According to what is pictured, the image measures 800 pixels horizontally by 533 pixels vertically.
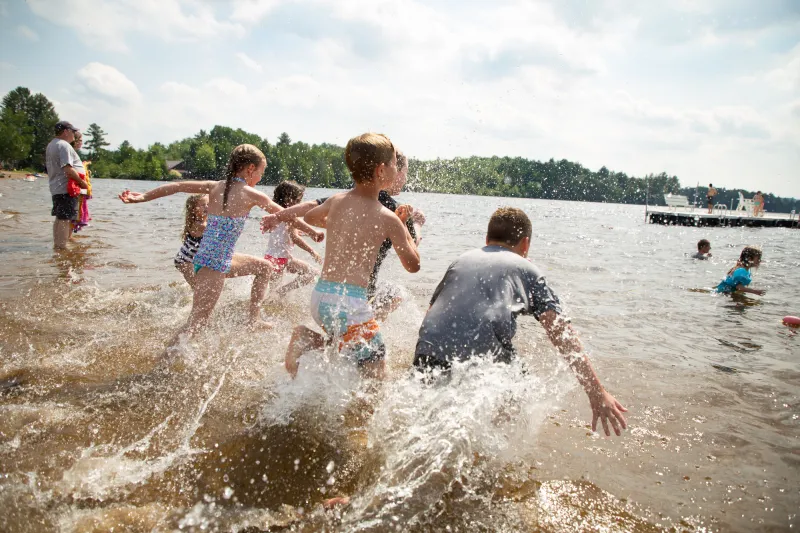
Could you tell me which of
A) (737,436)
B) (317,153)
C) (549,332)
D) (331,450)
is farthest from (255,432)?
(317,153)

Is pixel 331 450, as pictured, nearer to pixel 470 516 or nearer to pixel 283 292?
pixel 470 516

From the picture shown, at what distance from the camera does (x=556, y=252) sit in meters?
17.5

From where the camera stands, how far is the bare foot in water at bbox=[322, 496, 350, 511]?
242cm

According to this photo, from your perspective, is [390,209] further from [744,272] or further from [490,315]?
[744,272]

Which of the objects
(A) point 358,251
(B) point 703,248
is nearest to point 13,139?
(B) point 703,248

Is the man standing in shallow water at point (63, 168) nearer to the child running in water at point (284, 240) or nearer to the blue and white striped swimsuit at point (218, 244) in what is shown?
the child running in water at point (284, 240)

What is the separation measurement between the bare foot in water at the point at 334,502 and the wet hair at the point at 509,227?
1.80 m

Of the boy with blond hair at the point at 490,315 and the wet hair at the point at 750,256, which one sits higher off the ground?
the wet hair at the point at 750,256

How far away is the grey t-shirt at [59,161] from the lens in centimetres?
894

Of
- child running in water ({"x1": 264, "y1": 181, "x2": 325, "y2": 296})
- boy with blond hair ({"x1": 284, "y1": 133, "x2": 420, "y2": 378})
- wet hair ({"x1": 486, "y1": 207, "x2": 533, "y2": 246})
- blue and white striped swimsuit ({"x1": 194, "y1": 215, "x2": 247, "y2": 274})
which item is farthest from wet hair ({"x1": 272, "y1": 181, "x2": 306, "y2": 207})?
wet hair ({"x1": 486, "y1": 207, "x2": 533, "y2": 246})

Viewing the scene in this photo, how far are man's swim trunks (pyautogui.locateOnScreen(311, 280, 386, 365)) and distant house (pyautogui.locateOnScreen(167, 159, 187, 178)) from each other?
130 meters

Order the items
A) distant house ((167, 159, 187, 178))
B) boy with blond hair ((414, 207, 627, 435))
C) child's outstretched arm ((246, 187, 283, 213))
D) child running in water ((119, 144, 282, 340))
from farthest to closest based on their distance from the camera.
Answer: distant house ((167, 159, 187, 178)) → child's outstretched arm ((246, 187, 283, 213)) → child running in water ((119, 144, 282, 340)) → boy with blond hair ((414, 207, 627, 435))

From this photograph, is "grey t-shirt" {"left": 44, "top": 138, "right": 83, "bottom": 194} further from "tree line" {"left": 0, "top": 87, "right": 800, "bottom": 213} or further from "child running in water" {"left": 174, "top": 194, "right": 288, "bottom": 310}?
"tree line" {"left": 0, "top": 87, "right": 800, "bottom": 213}

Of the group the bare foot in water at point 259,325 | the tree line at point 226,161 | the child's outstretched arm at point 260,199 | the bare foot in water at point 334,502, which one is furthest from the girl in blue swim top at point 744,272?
the tree line at point 226,161
